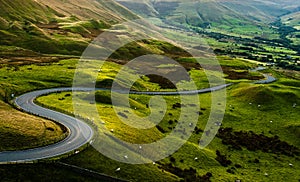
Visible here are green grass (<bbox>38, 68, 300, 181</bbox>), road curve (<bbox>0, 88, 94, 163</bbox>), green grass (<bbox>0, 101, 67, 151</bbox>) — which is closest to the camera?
road curve (<bbox>0, 88, 94, 163</bbox>)

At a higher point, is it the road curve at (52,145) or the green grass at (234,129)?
the road curve at (52,145)

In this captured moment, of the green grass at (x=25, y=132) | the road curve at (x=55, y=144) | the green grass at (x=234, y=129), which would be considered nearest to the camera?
the road curve at (x=55, y=144)

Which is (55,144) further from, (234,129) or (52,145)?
(234,129)

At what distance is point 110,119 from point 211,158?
1171 inches

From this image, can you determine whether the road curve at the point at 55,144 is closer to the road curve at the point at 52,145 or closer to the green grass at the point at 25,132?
A: the road curve at the point at 52,145

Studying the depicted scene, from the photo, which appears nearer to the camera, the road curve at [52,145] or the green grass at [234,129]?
the road curve at [52,145]

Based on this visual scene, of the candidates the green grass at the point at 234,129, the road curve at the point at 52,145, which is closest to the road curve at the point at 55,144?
the road curve at the point at 52,145

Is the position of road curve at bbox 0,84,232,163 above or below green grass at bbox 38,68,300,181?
above

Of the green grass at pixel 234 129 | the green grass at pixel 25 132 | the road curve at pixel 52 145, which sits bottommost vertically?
the green grass at pixel 234 129

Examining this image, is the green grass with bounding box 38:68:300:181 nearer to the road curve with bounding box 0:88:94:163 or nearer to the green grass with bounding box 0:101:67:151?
the road curve with bounding box 0:88:94:163

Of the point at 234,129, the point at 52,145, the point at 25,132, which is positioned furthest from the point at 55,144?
Answer: the point at 234,129

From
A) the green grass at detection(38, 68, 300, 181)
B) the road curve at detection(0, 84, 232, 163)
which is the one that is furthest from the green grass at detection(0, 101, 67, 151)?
the green grass at detection(38, 68, 300, 181)

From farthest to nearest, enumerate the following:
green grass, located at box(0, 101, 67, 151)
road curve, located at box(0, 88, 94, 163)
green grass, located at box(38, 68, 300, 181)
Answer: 1. green grass, located at box(38, 68, 300, 181)
2. green grass, located at box(0, 101, 67, 151)
3. road curve, located at box(0, 88, 94, 163)

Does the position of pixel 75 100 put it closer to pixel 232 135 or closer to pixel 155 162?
pixel 155 162
